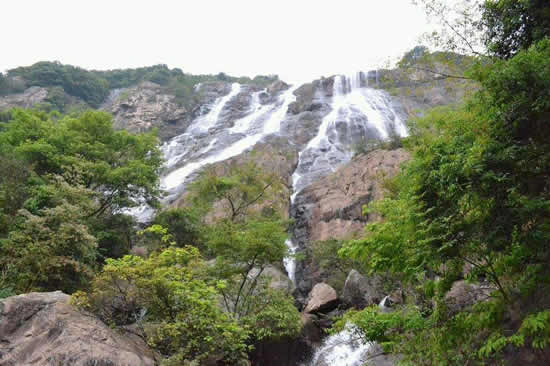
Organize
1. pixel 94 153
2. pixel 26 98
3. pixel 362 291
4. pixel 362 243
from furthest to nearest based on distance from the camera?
pixel 26 98 → pixel 94 153 → pixel 362 291 → pixel 362 243

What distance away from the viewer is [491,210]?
4801mm

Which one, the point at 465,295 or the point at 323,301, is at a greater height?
the point at 465,295

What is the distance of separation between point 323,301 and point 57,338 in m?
12.8

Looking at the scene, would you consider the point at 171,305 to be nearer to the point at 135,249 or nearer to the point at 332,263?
the point at 135,249

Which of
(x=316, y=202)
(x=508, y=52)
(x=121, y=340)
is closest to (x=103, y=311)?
(x=121, y=340)

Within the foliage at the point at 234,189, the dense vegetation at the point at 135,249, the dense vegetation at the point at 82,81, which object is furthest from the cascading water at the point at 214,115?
the foliage at the point at 234,189

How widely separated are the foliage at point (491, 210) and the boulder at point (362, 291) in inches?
442

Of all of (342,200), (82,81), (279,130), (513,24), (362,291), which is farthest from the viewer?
(82,81)

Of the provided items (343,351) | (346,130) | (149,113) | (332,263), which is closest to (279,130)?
(346,130)

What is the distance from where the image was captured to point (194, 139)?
50469 mm

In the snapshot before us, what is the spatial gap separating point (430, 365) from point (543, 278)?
6.88 feet

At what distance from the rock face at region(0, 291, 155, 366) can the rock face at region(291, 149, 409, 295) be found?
17.1 meters

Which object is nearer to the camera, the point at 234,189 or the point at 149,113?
the point at 234,189

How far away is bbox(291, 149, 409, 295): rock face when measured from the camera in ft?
84.0
